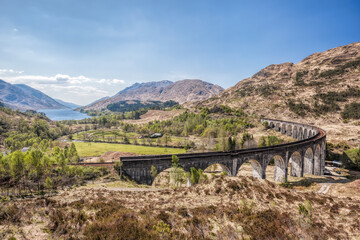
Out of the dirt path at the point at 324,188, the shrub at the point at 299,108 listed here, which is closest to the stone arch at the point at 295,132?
the shrub at the point at 299,108

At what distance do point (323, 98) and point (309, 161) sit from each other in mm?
109725

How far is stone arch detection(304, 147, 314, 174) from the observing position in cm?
5053

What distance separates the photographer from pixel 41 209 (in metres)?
16.2

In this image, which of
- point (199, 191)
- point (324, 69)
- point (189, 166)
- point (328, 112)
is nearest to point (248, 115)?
point (328, 112)

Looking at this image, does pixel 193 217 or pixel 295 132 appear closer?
pixel 193 217

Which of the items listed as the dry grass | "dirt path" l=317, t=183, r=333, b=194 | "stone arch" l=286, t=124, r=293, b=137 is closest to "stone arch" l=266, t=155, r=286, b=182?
"dirt path" l=317, t=183, r=333, b=194

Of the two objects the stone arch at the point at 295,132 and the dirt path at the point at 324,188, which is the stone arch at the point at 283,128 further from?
the dirt path at the point at 324,188

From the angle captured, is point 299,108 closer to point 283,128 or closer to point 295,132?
point 283,128

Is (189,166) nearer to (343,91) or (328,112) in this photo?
(328,112)

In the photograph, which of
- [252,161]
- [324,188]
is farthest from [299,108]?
[252,161]

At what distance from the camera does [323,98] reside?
131 m

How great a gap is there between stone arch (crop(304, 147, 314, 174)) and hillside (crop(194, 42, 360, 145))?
39254mm

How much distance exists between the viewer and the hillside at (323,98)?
104 meters

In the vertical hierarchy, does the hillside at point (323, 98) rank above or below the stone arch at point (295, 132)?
above
